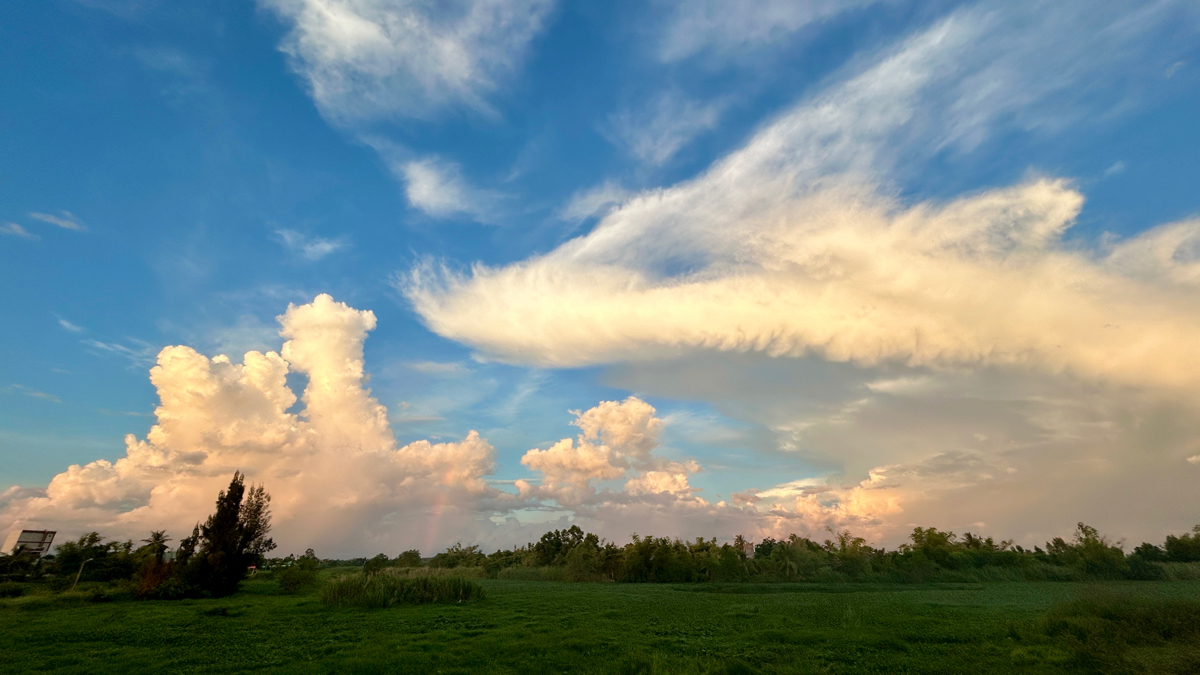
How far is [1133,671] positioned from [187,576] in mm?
52528

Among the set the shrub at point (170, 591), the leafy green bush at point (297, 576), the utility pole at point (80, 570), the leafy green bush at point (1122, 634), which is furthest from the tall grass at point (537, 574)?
the leafy green bush at point (1122, 634)

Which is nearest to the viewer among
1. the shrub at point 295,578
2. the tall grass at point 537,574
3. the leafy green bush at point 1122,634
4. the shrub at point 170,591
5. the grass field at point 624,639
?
the leafy green bush at point 1122,634

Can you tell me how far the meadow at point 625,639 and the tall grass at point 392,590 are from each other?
8.59 ft

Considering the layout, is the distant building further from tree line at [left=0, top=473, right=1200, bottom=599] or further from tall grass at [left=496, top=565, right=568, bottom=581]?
tall grass at [left=496, top=565, right=568, bottom=581]

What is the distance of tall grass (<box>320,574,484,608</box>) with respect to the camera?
107ft

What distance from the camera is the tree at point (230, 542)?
38656 mm

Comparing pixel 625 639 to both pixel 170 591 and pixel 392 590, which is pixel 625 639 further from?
pixel 170 591

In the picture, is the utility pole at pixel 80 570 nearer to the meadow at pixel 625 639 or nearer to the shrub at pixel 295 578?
the meadow at pixel 625 639

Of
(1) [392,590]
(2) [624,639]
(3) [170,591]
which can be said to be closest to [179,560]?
(3) [170,591]

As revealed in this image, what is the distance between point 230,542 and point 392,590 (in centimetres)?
1582

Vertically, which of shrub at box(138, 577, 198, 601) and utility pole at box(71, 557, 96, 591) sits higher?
utility pole at box(71, 557, 96, 591)

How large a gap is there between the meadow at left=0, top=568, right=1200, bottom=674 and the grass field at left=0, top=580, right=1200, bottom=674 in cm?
7

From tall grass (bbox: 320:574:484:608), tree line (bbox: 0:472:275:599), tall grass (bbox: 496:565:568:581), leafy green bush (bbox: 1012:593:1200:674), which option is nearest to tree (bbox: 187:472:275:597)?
tree line (bbox: 0:472:275:599)

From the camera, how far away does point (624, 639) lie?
20.0 meters
